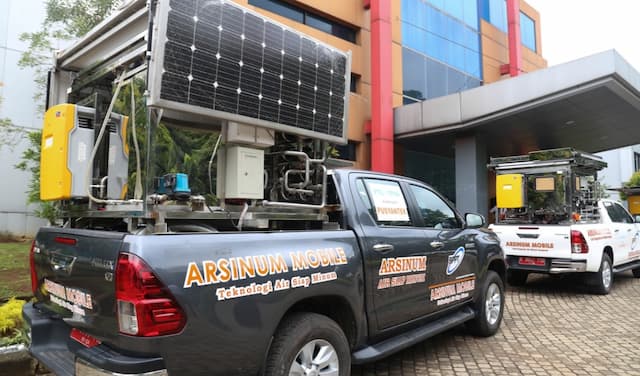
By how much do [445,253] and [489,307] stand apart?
1454mm

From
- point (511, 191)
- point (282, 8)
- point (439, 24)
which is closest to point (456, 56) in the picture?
point (439, 24)

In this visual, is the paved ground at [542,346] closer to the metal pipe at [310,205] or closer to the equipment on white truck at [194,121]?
the metal pipe at [310,205]

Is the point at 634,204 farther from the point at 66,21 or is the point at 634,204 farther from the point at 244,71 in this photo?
the point at 66,21

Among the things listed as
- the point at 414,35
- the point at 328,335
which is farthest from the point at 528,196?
the point at 414,35

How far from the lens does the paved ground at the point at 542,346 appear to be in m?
4.26

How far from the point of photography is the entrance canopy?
1166 cm

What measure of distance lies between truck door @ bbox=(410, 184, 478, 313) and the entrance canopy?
909 cm

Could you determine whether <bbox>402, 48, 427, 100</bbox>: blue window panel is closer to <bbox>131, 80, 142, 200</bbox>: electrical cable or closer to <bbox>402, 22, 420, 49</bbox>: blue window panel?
<bbox>402, 22, 420, 49</bbox>: blue window panel

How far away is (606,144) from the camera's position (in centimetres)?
1944

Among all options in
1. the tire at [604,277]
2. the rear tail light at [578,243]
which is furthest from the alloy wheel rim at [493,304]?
the tire at [604,277]

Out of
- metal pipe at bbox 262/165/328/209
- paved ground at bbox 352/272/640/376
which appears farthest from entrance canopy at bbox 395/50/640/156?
metal pipe at bbox 262/165/328/209

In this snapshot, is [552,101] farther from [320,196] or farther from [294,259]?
[294,259]

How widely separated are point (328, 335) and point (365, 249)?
0.77 metres

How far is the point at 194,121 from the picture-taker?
3.28m
